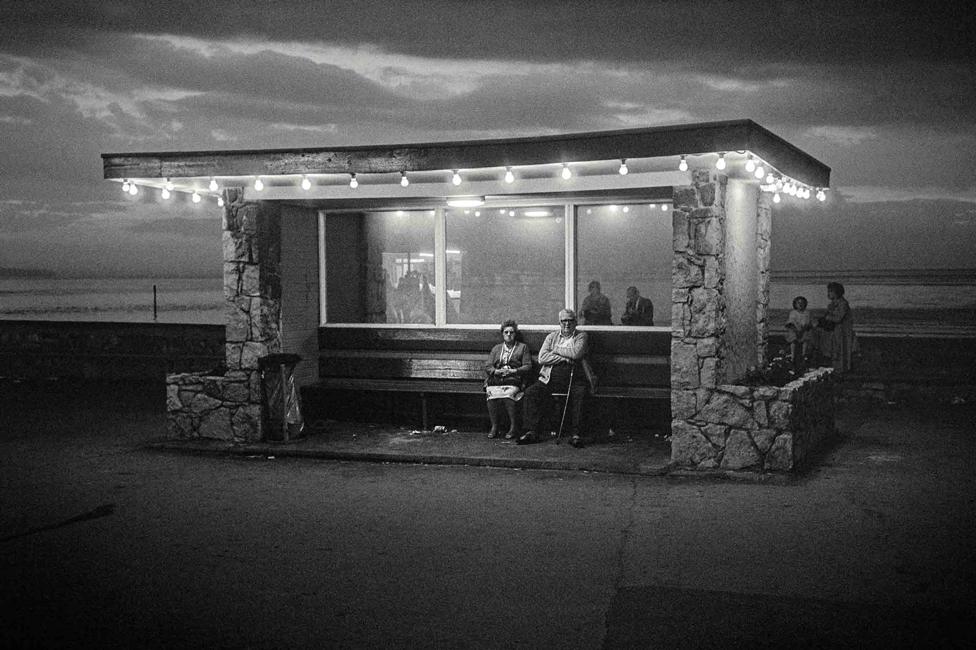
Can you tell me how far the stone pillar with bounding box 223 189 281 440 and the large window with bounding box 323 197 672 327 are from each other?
1.40 m

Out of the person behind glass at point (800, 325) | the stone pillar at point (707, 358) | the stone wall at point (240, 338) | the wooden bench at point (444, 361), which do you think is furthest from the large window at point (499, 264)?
the person behind glass at point (800, 325)

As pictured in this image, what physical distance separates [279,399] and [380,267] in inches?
107

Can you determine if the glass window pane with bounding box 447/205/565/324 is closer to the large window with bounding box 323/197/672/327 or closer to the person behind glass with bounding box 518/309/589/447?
the large window with bounding box 323/197/672/327

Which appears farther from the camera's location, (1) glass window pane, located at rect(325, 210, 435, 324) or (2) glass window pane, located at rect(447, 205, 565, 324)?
(1) glass window pane, located at rect(325, 210, 435, 324)

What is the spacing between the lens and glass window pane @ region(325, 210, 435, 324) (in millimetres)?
12578

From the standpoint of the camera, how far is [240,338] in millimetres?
11227

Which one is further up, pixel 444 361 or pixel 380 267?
pixel 380 267

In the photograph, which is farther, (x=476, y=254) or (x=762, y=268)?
(x=476, y=254)

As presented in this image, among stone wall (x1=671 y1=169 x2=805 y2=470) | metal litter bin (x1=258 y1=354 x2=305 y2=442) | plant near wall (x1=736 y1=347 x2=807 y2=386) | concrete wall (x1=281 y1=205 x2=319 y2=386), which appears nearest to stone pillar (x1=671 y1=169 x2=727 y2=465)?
stone wall (x1=671 y1=169 x2=805 y2=470)

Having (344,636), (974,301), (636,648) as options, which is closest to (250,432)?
(344,636)

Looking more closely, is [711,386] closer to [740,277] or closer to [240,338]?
[740,277]

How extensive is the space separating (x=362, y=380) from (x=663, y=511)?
5.66m

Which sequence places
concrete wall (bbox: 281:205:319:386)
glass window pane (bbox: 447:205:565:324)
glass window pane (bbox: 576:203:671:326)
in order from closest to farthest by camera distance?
glass window pane (bbox: 576:203:671:326), concrete wall (bbox: 281:205:319:386), glass window pane (bbox: 447:205:565:324)

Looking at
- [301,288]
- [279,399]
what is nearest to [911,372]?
[301,288]
